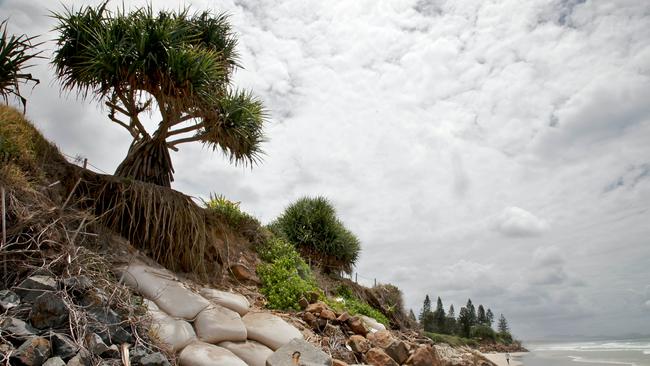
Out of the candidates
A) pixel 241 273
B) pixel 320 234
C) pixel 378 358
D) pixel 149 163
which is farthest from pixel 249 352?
pixel 320 234

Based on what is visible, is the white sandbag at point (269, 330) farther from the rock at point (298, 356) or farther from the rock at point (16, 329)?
the rock at point (16, 329)

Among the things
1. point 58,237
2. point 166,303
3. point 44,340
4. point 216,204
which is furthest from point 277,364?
point 216,204

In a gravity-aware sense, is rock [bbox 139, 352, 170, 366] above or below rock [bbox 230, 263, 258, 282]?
below

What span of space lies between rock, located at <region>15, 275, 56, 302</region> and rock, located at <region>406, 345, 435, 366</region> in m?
4.09

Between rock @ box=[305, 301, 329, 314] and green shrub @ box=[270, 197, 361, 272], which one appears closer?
rock @ box=[305, 301, 329, 314]

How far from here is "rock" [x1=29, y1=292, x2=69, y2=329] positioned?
3.30 meters

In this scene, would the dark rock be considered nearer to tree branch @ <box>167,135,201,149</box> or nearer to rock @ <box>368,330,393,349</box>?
rock @ <box>368,330,393,349</box>

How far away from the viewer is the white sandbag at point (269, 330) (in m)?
4.98

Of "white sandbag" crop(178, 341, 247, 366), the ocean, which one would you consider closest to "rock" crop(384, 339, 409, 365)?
"white sandbag" crop(178, 341, 247, 366)

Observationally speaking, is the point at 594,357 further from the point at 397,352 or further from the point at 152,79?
the point at 152,79

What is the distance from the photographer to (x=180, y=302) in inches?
188

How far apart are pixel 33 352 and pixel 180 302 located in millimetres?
1865

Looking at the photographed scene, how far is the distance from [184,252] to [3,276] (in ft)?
8.59

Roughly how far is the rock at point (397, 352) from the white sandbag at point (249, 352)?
5.53 feet
